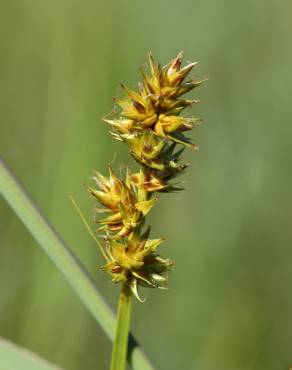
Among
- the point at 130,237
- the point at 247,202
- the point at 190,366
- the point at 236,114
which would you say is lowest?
the point at 190,366

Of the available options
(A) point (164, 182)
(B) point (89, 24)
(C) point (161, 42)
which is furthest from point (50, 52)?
(A) point (164, 182)

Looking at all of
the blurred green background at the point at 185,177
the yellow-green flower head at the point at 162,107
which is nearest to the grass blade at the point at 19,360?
the yellow-green flower head at the point at 162,107

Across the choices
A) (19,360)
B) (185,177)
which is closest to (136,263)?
(19,360)

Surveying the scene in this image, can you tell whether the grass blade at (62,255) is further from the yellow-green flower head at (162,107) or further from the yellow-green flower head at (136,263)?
the yellow-green flower head at (162,107)

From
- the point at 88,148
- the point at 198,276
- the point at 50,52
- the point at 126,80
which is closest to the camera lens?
the point at 88,148

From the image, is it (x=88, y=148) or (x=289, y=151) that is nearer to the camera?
(x=88, y=148)

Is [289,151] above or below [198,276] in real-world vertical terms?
above

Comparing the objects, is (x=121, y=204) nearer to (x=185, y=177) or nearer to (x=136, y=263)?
(x=136, y=263)

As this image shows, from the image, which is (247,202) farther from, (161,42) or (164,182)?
(164,182)
